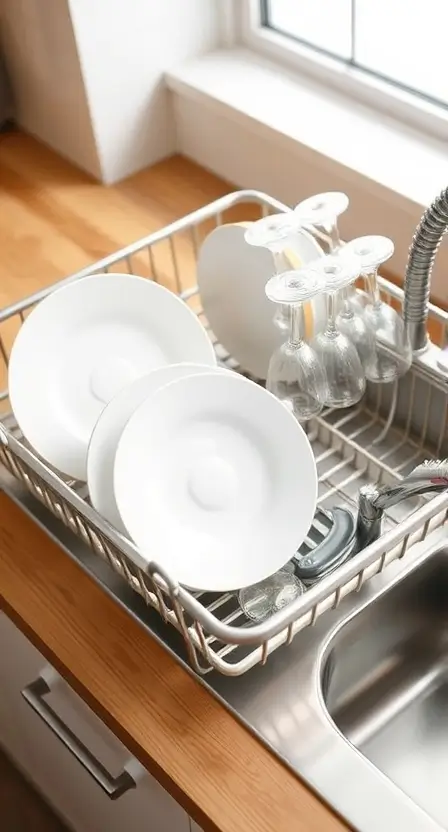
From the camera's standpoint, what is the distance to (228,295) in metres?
1.11

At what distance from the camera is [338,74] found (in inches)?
56.0

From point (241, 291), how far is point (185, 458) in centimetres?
27

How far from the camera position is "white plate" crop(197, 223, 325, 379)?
1061mm

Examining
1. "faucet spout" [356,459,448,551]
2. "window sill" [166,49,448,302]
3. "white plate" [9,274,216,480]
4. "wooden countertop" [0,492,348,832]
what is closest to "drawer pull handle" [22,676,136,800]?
"wooden countertop" [0,492,348,832]

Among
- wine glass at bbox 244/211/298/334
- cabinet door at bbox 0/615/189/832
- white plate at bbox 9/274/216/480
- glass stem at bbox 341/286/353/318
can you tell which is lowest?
cabinet door at bbox 0/615/189/832

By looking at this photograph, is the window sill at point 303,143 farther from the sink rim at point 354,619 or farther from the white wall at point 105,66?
the sink rim at point 354,619

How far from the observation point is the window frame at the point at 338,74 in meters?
1.33

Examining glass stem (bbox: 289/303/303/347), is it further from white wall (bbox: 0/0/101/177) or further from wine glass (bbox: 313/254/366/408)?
white wall (bbox: 0/0/101/177)

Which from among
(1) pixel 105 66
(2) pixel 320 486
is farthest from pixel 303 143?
(2) pixel 320 486

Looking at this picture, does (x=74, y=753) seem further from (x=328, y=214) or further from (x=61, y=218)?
(x=61, y=218)

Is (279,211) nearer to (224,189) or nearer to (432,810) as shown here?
(224,189)

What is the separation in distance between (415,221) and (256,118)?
315mm

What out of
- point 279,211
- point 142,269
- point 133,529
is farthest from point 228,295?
point 133,529

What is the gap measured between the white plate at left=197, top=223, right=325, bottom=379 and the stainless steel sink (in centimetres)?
30
